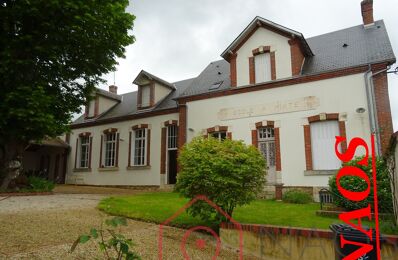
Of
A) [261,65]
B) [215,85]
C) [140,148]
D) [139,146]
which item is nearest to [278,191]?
[261,65]

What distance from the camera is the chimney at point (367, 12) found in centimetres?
1580

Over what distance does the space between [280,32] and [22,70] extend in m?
11.1

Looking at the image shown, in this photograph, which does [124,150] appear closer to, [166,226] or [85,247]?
[166,226]

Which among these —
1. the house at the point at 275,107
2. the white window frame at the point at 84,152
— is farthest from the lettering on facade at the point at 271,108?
the white window frame at the point at 84,152

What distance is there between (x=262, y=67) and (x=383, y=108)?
5476 millimetres

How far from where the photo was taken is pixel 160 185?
1748 centimetres

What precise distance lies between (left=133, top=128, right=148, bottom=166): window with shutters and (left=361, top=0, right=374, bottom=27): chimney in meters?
13.3

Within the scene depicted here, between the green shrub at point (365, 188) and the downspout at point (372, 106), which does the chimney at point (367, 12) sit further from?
the green shrub at point (365, 188)

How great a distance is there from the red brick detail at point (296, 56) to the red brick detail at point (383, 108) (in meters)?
3.01

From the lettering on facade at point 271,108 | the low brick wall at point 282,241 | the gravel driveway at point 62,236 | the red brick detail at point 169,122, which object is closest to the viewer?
the gravel driveway at point 62,236

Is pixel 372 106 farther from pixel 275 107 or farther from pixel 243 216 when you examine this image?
pixel 243 216

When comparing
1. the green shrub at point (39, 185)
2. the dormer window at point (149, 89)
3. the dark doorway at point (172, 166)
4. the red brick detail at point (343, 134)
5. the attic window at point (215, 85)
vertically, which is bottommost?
the green shrub at point (39, 185)

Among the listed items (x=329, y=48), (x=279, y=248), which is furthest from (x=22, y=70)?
(x=329, y=48)

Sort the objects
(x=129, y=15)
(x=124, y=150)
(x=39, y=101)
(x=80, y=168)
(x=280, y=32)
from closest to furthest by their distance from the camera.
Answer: (x=39, y=101)
(x=129, y=15)
(x=280, y=32)
(x=124, y=150)
(x=80, y=168)
